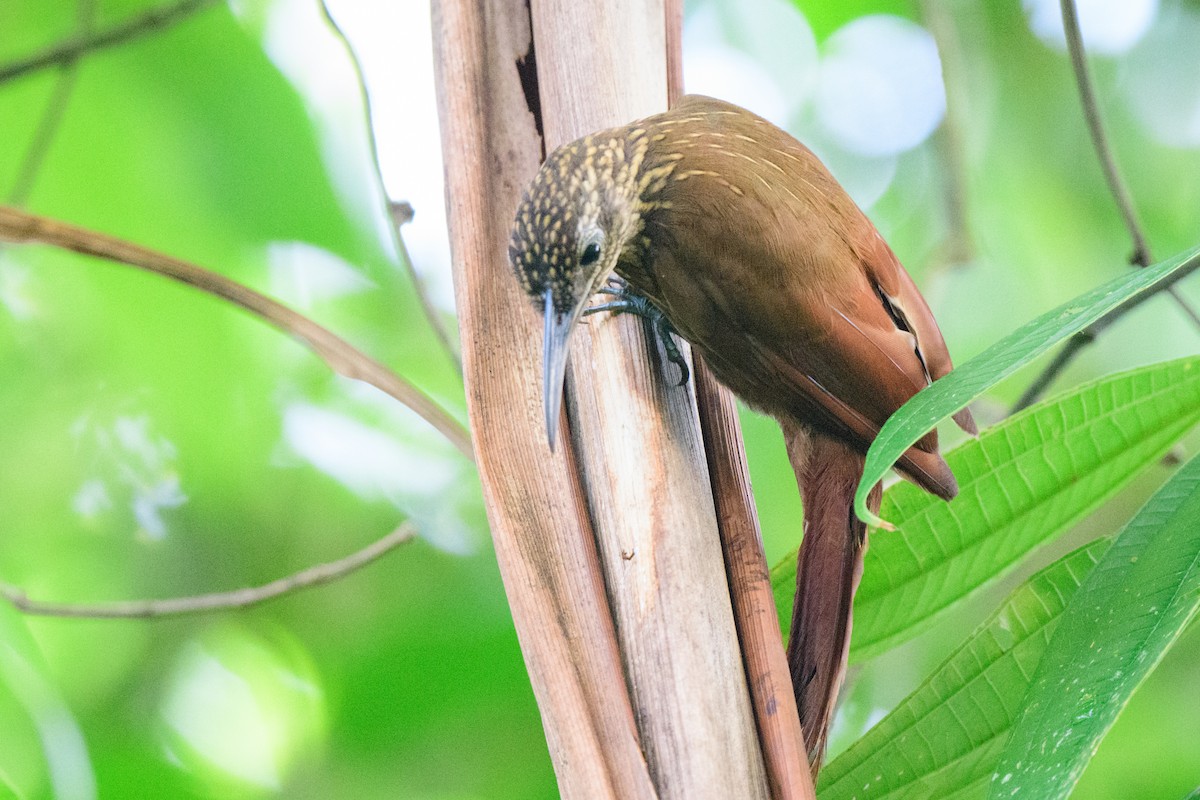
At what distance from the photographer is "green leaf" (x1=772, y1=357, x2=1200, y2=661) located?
3.00ft

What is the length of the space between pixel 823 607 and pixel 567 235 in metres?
0.47

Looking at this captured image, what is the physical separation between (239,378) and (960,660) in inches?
53.7

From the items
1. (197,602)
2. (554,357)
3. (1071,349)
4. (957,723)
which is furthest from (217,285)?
(1071,349)

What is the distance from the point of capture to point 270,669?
5.55 feet

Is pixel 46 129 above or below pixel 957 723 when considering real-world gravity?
above

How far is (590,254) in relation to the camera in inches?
47.8

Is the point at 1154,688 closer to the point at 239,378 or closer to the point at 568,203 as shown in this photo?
the point at 568,203

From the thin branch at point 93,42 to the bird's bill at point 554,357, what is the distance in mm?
1159

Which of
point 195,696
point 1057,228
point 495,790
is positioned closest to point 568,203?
point 495,790

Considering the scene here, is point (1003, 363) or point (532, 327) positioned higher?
point (532, 327)

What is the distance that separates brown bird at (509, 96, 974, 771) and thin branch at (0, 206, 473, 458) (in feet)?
0.72

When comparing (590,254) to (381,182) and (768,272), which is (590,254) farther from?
(381,182)

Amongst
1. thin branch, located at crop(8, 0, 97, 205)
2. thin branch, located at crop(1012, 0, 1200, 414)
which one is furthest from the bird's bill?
thin branch, located at crop(8, 0, 97, 205)

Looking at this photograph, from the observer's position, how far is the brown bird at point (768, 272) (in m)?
1.19
